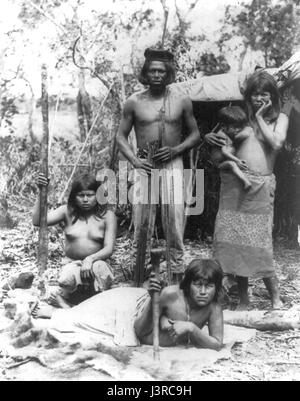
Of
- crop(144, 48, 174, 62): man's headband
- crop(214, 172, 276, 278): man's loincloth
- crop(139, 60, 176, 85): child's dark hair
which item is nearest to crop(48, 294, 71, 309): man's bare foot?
crop(214, 172, 276, 278): man's loincloth

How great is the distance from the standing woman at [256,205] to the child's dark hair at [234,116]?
0.06 meters

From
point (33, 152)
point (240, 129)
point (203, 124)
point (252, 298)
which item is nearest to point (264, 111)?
point (240, 129)

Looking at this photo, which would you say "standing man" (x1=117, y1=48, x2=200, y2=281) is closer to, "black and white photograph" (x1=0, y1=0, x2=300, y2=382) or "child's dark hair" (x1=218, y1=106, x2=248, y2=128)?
"black and white photograph" (x1=0, y1=0, x2=300, y2=382)

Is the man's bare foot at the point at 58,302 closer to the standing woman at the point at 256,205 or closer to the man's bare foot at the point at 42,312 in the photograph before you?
the man's bare foot at the point at 42,312

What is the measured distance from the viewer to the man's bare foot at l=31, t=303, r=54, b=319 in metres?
4.32

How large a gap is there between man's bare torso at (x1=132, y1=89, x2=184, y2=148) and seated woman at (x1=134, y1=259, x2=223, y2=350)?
3.34ft

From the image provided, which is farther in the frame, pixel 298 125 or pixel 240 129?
pixel 298 125

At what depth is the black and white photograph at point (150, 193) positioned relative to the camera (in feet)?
12.8

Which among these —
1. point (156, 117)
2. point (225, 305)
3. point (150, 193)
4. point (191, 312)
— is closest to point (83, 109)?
point (156, 117)
